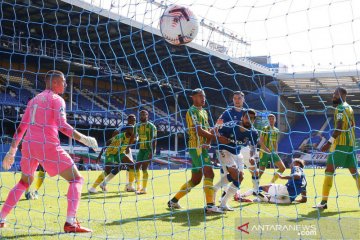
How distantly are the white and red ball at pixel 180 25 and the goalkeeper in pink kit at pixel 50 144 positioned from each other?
4.27ft

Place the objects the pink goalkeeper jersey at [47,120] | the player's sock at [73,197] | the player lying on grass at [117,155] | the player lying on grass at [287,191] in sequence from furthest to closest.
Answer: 1. the player lying on grass at [117,155]
2. the player lying on grass at [287,191]
3. the pink goalkeeper jersey at [47,120]
4. the player's sock at [73,197]

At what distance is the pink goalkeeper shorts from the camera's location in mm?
4555

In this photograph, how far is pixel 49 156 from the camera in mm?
4574

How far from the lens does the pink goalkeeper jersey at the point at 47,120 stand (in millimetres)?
4652

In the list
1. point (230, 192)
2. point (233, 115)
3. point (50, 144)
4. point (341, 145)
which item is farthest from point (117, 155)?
point (50, 144)

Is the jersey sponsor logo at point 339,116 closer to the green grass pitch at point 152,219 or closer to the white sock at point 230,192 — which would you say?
the green grass pitch at point 152,219

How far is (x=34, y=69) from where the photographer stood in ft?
79.3

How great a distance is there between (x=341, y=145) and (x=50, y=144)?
Answer: 12.5 ft

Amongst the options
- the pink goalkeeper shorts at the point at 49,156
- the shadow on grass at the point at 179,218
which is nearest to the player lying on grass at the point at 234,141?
the shadow on grass at the point at 179,218

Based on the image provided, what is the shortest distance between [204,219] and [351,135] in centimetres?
224

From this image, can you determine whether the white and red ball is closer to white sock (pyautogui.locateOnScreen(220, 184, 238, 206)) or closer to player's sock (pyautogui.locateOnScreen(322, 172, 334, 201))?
white sock (pyautogui.locateOnScreen(220, 184, 238, 206))

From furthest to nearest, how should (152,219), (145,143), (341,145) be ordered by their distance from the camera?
(145,143) < (341,145) < (152,219)

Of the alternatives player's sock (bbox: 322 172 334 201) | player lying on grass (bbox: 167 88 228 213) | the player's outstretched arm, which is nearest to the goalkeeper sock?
the player's outstretched arm

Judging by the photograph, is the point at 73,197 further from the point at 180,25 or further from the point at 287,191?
the point at 287,191
